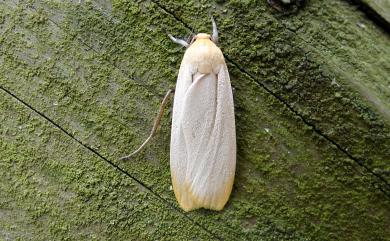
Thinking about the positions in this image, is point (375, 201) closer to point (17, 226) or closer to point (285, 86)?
point (285, 86)

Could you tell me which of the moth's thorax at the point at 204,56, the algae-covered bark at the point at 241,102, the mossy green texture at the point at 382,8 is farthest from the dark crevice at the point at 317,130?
the mossy green texture at the point at 382,8

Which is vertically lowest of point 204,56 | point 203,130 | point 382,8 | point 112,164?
point 112,164

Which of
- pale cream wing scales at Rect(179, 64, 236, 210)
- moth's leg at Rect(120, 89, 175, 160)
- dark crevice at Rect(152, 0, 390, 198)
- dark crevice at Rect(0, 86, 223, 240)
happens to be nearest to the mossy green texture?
dark crevice at Rect(152, 0, 390, 198)

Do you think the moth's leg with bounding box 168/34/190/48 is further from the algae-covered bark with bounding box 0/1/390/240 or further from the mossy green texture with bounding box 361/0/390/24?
the mossy green texture with bounding box 361/0/390/24

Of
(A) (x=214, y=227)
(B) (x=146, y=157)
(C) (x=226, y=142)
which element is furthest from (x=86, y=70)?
(A) (x=214, y=227)

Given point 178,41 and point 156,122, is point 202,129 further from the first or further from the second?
point 178,41

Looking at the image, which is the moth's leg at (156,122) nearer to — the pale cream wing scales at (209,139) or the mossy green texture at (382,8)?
the pale cream wing scales at (209,139)

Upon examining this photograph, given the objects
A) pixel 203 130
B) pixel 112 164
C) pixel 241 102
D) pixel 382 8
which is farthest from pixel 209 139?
pixel 382 8
